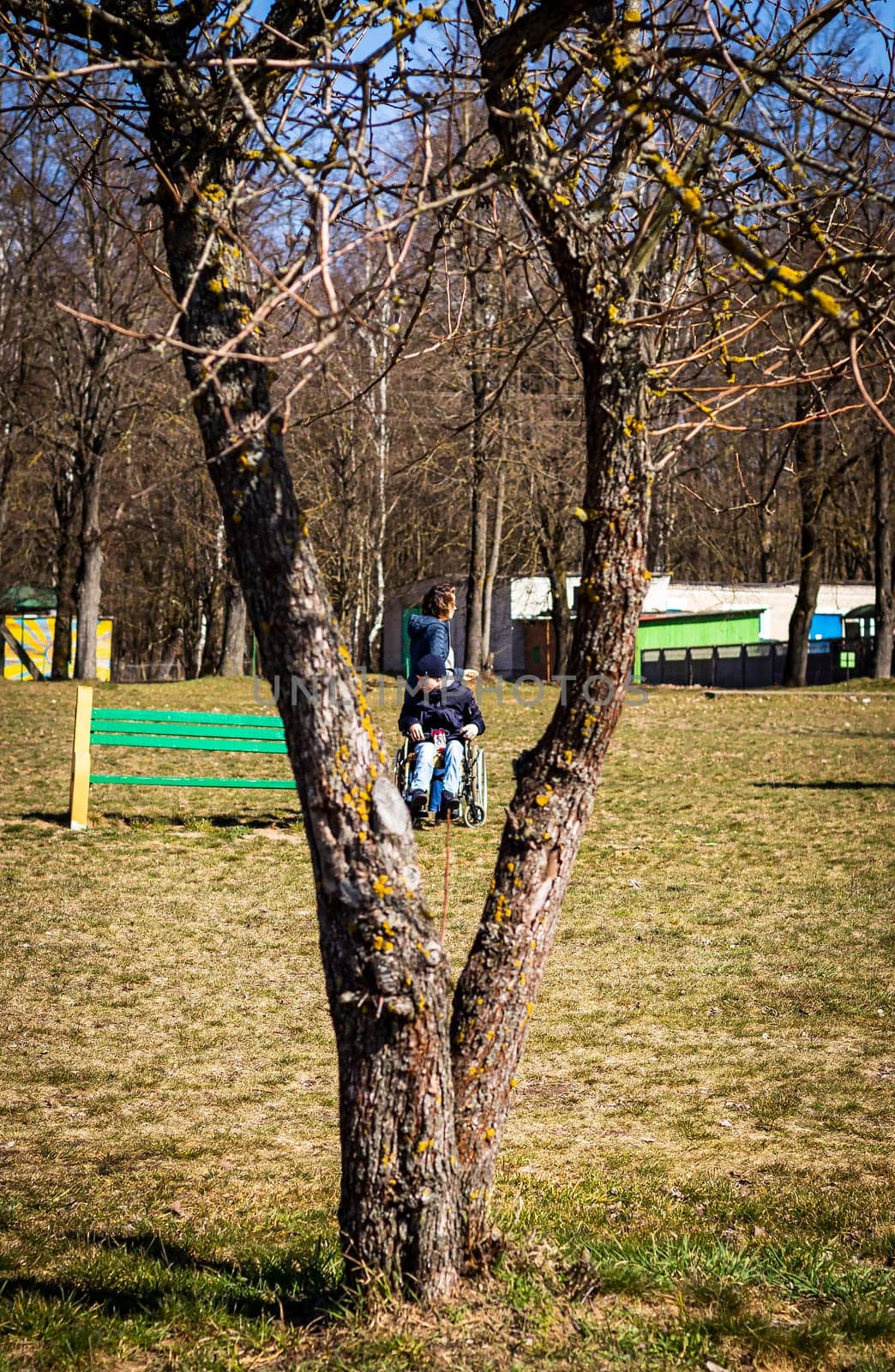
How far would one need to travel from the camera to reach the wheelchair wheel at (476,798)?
38.0 ft

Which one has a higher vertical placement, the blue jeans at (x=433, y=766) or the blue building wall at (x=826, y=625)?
the blue building wall at (x=826, y=625)

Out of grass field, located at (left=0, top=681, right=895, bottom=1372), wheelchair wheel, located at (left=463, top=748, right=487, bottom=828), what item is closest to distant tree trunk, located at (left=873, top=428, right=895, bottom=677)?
grass field, located at (left=0, top=681, right=895, bottom=1372)

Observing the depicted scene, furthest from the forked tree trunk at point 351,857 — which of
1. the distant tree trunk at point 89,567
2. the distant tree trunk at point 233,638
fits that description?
the distant tree trunk at point 233,638

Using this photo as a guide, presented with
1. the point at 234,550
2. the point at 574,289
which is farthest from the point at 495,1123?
the point at 574,289

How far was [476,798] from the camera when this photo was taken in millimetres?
11641

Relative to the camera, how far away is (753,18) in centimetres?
383

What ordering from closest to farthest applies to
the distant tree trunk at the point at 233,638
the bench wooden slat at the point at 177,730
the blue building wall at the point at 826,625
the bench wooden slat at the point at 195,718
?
the bench wooden slat at the point at 195,718 → the bench wooden slat at the point at 177,730 → the distant tree trunk at the point at 233,638 → the blue building wall at the point at 826,625

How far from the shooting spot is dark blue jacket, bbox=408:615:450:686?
1036 centimetres

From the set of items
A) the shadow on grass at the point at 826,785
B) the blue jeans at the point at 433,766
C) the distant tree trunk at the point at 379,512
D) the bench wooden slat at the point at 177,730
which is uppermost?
the distant tree trunk at the point at 379,512

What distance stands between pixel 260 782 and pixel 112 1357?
27.0 ft

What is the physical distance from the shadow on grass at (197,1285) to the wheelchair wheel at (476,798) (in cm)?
753

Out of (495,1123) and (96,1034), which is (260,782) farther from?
(495,1123)

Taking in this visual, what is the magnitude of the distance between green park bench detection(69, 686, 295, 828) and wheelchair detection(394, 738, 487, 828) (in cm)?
100

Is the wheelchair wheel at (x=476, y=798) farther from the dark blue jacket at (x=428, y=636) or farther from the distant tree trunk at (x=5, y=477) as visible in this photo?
the distant tree trunk at (x=5, y=477)
